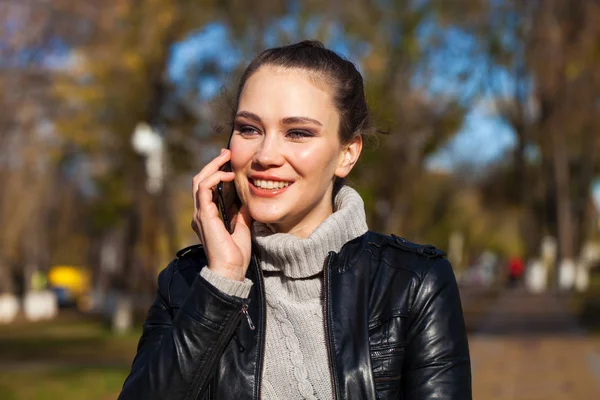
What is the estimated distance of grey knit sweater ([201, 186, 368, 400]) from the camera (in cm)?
274

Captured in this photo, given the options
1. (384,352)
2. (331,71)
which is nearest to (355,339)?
(384,352)

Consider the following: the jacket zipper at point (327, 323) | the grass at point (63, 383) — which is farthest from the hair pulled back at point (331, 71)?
the grass at point (63, 383)

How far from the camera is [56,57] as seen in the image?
93.2 ft

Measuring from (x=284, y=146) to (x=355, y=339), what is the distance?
540 mm

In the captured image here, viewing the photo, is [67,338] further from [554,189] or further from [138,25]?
[554,189]

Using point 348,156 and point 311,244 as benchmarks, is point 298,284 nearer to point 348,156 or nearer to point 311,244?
point 311,244

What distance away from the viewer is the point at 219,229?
2910mm

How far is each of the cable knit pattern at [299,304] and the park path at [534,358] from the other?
9.84 metres

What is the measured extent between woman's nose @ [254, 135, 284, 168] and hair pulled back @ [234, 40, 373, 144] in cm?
20

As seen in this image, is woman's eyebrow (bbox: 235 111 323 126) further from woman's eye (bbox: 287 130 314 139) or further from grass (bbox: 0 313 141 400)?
grass (bbox: 0 313 141 400)

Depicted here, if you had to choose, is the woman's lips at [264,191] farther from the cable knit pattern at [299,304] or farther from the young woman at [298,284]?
the cable knit pattern at [299,304]

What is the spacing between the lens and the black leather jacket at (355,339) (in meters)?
2.66

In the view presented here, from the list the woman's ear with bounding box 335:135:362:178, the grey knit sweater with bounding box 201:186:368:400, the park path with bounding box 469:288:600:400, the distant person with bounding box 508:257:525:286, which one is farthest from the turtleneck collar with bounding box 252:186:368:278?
the distant person with bounding box 508:257:525:286

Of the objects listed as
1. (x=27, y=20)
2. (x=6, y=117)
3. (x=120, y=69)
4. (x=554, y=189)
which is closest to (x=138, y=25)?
(x=120, y=69)
